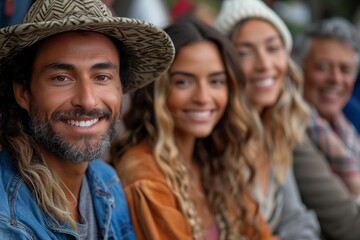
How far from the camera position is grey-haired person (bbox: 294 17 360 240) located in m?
4.21

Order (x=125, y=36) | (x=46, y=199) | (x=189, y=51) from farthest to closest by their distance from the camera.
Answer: (x=189, y=51) < (x=125, y=36) < (x=46, y=199)

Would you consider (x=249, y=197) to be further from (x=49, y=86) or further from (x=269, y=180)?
(x=49, y=86)

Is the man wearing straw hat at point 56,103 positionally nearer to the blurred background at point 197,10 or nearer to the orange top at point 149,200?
the orange top at point 149,200

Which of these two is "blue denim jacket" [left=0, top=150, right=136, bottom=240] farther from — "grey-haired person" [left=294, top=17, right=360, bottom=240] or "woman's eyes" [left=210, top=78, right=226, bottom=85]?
"grey-haired person" [left=294, top=17, right=360, bottom=240]

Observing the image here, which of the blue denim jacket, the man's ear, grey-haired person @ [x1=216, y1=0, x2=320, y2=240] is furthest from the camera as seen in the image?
grey-haired person @ [x1=216, y1=0, x2=320, y2=240]

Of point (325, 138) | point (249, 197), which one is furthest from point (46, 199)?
point (325, 138)

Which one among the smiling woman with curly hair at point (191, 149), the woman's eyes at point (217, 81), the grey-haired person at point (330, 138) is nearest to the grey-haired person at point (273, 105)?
the grey-haired person at point (330, 138)

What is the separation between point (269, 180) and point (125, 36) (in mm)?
1713

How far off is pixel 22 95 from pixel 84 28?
376 mm

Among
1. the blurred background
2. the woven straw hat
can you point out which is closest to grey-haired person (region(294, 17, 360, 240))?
the blurred background

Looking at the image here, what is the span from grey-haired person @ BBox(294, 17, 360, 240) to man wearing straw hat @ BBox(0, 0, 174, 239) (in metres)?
2.02

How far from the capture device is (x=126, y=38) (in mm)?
2545

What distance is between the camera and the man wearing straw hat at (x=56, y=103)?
232 cm

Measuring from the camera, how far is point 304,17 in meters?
8.57
